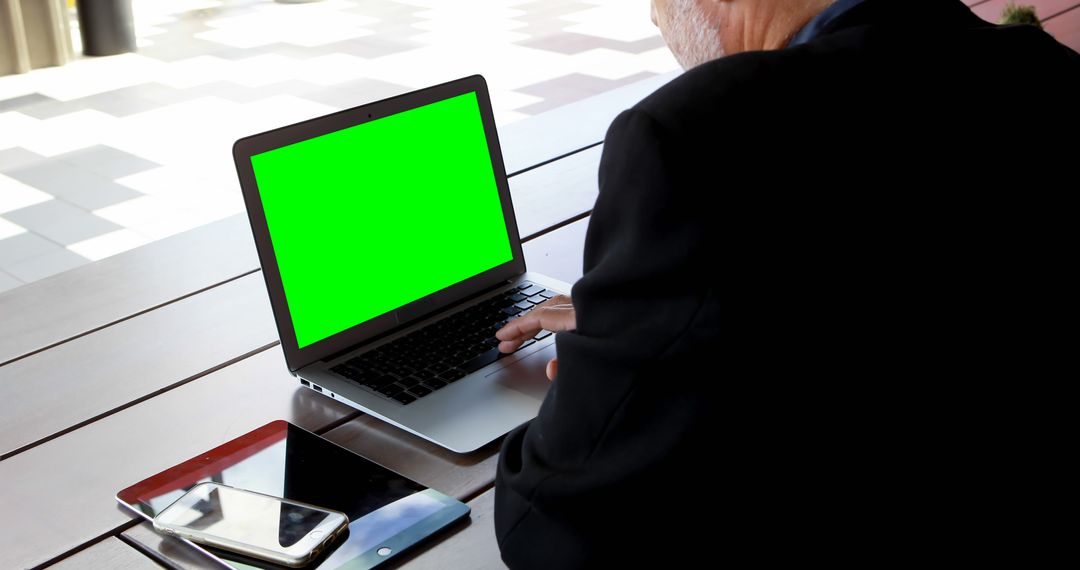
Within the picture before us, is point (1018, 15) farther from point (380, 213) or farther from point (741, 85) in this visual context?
point (741, 85)

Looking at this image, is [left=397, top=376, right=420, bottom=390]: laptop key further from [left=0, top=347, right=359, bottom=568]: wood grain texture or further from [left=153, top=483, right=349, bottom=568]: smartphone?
[left=153, top=483, right=349, bottom=568]: smartphone

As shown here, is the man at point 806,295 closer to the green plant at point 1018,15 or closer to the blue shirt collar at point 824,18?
the blue shirt collar at point 824,18

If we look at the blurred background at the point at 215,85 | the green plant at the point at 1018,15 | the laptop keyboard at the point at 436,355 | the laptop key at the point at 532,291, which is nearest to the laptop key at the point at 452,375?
the laptop keyboard at the point at 436,355

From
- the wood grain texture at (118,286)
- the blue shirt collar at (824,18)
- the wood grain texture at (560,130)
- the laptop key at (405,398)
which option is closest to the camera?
the blue shirt collar at (824,18)

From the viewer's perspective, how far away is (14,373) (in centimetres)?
126

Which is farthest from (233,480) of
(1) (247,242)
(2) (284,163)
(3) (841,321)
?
(1) (247,242)

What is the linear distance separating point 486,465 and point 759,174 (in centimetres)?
47

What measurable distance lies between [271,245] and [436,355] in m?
0.22

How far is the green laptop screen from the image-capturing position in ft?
3.97

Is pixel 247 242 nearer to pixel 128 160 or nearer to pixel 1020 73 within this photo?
pixel 1020 73

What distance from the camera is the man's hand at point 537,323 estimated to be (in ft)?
3.93

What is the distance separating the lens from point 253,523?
3.06 ft

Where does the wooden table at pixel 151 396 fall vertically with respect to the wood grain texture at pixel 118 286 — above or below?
below

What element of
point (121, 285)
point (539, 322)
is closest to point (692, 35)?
point (539, 322)
